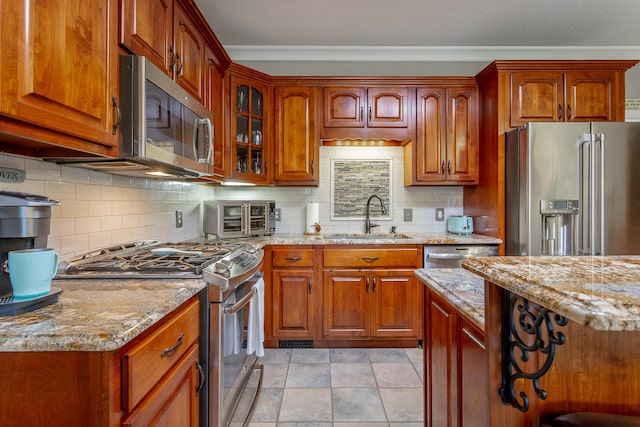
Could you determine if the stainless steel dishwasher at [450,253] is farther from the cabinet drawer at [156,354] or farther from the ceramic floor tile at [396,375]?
the cabinet drawer at [156,354]

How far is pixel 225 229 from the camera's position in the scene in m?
2.61

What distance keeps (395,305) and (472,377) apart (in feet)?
5.38

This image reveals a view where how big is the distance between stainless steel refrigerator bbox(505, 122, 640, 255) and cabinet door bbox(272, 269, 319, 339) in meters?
1.66

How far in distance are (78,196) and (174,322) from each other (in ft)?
2.86

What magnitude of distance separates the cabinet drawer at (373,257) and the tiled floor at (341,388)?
2.30 feet

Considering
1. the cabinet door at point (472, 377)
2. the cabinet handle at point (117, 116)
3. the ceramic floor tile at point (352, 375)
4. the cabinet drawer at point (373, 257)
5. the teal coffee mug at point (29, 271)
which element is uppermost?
the cabinet handle at point (117, 116)

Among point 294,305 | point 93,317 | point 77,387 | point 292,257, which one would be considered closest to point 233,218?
point 292,257

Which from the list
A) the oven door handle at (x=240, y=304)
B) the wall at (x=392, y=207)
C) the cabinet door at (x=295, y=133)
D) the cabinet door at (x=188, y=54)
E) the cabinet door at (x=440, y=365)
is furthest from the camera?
the wall at (x=392, y=207)

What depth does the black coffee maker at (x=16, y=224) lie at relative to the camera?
83 centimetres

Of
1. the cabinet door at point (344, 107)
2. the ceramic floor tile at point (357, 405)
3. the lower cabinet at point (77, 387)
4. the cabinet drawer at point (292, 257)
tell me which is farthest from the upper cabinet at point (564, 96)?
the lower cabinet at point (77, 387)

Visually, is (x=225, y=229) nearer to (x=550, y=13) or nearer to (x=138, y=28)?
(x=138, y=28)

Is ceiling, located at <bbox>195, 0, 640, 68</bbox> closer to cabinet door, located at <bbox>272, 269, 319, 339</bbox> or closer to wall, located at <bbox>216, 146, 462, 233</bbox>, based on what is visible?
wall, located at <bbox>216, 146, 462, 233</bbox>

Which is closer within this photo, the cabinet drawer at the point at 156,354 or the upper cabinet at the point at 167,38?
the cabinet drawer at the point at 156,354

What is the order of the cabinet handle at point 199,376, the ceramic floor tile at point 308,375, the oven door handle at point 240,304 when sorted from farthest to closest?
1. the ceramic floor tile at point 308,375
2. the oven door handle at point 240,304
3. the cabinet handle at point 199,376
